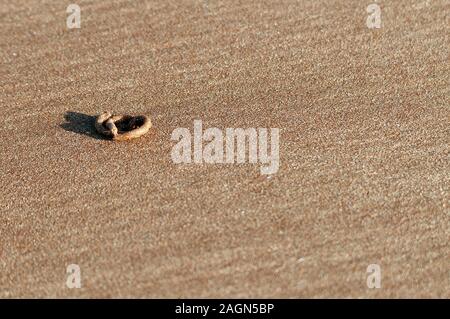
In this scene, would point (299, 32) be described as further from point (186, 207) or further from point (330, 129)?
point (186, 207)

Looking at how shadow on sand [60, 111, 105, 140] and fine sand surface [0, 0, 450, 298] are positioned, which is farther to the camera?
shadow on sand [60, 111, 105, 140]

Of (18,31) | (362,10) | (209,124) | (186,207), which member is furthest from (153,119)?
(362,10)

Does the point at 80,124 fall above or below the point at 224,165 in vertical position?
above

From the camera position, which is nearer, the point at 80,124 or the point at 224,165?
the point at 224,165

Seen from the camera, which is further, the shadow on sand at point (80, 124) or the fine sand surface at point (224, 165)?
the shadow on sand at point (80, 124)
